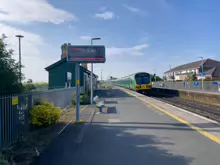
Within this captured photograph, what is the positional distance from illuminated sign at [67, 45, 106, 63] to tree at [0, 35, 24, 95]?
3035 millimetres

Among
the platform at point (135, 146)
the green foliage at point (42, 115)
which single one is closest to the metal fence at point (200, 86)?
the platform at point (135, 146)

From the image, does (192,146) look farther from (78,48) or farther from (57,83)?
(57,83)

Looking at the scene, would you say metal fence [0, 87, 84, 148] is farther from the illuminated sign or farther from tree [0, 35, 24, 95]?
the illuminated sign

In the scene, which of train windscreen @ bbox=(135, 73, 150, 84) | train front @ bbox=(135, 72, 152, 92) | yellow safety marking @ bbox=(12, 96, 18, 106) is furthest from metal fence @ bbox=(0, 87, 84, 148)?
train windscreen @ bbox=(135, 73, 150, 84)

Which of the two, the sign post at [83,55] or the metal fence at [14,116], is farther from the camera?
the sign post at [83,55]

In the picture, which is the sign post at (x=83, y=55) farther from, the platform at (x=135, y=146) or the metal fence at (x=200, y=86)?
the metal fence at (x=200, y=86)

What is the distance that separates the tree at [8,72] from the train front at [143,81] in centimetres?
2920

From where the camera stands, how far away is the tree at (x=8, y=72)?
21.5ft

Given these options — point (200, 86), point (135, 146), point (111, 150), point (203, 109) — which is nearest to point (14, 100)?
point (111, 150)

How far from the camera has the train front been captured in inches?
1396

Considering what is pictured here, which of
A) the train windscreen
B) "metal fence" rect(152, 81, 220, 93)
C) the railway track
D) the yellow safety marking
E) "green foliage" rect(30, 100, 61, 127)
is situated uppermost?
the train windscreen

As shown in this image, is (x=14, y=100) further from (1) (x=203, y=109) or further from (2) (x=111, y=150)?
(1) (x=203, y=109)

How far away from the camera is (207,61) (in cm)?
8888

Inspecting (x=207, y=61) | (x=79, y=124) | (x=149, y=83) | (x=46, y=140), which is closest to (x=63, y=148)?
(x=46, y=140)
